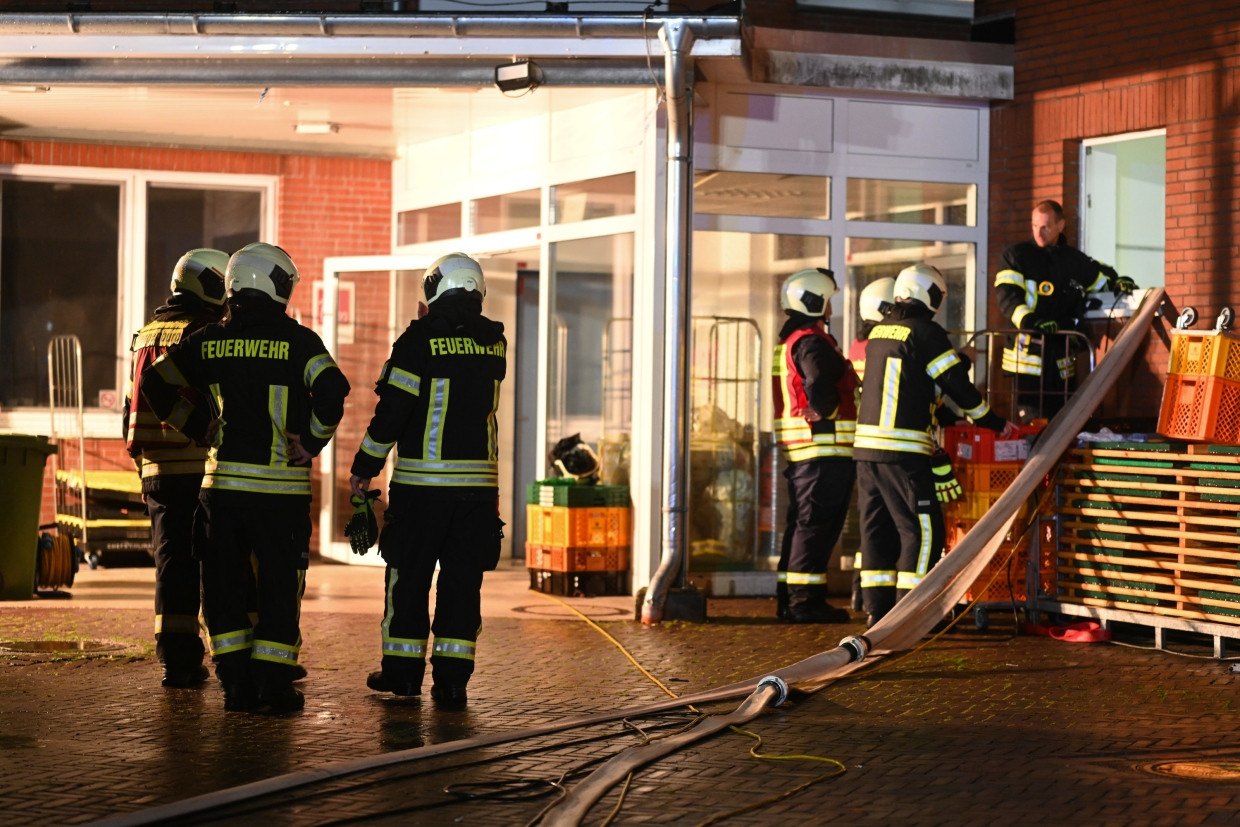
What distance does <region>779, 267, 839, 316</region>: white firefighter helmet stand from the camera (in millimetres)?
10227

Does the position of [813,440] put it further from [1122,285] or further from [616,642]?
[1122,285]

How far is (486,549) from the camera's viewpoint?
716 centimetres

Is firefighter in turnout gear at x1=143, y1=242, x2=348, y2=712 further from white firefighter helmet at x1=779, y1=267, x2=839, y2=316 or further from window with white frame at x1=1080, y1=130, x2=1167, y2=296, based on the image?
window with white frame at x1=1080, y1=130, x2=1167, y2=296

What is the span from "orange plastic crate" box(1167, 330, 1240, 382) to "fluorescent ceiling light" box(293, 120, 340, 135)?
685cm

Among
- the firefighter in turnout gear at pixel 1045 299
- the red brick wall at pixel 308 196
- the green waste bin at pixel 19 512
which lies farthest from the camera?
the red brick wall at pixel 308 196

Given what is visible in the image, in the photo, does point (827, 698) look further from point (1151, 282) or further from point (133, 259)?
point (133, 259)

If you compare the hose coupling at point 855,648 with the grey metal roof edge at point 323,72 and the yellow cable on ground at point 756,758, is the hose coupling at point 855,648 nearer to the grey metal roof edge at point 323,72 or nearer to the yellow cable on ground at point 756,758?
the yellow cable on ground at point 756,758

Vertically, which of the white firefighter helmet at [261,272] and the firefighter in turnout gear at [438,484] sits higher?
the white firefighter helmet at [261,272]

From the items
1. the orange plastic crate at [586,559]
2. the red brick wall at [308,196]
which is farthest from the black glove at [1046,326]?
the red brick wall at [308,196]

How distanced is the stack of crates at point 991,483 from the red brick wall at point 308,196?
6417 mm

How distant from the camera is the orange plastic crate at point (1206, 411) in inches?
347

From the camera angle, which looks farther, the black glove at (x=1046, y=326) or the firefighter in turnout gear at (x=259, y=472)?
the black glove at (x=1046, y=326)

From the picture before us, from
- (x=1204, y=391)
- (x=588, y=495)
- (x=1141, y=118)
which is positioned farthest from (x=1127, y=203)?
(x=588, y=495)

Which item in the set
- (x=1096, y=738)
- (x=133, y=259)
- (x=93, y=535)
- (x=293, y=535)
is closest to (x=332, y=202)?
(x=133, y=259)
